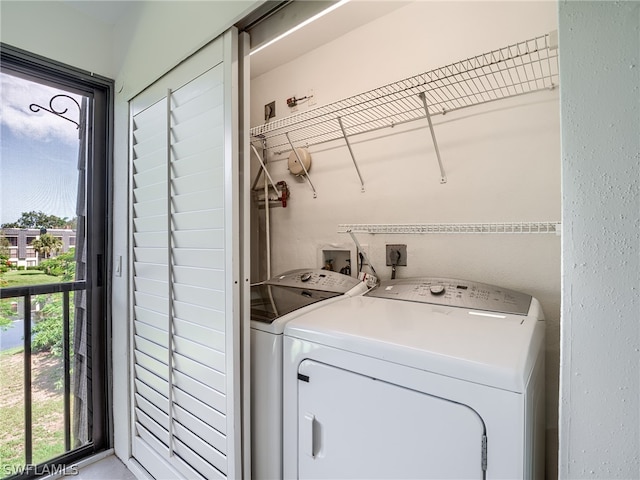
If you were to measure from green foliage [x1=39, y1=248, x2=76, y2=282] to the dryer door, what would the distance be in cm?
168

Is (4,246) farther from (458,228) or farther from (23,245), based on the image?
(458,228)

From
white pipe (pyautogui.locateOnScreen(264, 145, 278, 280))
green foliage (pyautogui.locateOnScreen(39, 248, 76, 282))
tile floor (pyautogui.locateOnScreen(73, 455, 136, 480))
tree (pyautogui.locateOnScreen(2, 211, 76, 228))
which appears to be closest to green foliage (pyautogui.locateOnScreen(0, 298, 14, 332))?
green foliage (pyautogui.locateOnScreen(39, 248, 76, 282))

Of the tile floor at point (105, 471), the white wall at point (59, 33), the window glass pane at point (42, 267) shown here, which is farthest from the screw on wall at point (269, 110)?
the tile floor at point (105, 471)

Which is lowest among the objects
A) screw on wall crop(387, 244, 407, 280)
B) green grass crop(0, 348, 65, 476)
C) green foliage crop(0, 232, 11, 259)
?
green grass crop(0, 348, 65, 476)

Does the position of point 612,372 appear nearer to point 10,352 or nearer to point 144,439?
point 144,439

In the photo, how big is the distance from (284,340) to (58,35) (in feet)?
7.12

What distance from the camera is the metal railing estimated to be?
1.70m

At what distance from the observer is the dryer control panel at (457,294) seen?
1.33 meters

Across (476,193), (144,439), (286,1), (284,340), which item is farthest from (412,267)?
(144,439)

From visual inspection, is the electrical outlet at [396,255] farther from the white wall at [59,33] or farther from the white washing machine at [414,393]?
the white wall at [59,33]

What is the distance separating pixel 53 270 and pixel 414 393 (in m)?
2.12

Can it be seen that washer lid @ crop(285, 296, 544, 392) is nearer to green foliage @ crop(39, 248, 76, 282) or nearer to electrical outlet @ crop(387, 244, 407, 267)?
electrical outlet @ crop(387, 244, 407, 267)

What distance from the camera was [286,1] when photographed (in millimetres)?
1073

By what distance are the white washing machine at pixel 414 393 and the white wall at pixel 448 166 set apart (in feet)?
1.31
